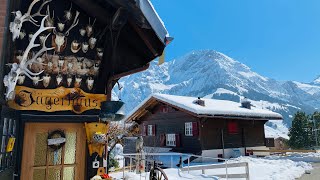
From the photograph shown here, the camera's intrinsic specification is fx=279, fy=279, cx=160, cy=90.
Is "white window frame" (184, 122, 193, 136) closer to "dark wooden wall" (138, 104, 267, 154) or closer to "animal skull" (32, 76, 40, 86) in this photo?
"dark wooden wall" (138, 104, 267, 154)

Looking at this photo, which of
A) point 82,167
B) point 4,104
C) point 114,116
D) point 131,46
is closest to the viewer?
point 4,104

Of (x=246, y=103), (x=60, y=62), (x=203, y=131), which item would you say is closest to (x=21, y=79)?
(x=60, y=62)

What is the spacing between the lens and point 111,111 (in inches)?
209

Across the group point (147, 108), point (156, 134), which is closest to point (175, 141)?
point (156, 134)

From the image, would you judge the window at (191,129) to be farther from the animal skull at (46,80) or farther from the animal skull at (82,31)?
the animal skull at (46,80)

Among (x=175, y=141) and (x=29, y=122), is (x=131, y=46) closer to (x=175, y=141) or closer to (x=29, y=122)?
(x=29, y=122)

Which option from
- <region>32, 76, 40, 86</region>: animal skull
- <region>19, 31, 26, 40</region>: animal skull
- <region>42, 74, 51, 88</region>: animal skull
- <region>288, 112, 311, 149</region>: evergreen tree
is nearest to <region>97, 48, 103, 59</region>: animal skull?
<region>42, 74, 51, 88</region>: animal skull

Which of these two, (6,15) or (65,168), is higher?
(6,15)

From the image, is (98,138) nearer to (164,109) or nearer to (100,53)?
(100,53)

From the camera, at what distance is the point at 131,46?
6.74 metres

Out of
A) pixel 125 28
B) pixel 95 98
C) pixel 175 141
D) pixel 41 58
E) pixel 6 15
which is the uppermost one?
pixel 125 28

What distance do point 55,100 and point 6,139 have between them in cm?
124

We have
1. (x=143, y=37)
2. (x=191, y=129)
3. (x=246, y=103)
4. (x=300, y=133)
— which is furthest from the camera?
(x=300, y=133)

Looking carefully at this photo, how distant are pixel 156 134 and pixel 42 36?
75.0ft
